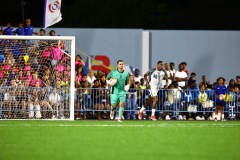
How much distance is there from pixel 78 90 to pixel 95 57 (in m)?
4.11

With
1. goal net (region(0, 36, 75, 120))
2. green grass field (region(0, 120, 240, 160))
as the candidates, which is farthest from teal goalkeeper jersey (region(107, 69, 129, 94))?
green grass field (region(0, 120, 240, 160))

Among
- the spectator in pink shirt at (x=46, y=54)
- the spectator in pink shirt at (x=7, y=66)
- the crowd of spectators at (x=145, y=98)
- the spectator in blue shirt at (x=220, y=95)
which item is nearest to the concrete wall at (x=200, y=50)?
the crowd of spectators at (x=145, y=98)

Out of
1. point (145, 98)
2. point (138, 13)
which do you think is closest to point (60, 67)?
point (145, 98)

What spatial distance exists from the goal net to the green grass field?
21.9 ft

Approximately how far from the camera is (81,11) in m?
62.2

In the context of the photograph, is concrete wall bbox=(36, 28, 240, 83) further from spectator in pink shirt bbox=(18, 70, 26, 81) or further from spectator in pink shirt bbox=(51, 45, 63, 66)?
spectator in pink shirt bbox=(18, 70, 26, 81)

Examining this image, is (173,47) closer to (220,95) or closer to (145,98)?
(145,98)

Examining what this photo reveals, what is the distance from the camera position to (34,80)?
25.6m

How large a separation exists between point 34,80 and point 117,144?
11702mm

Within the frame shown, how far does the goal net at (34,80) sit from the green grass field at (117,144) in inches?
262

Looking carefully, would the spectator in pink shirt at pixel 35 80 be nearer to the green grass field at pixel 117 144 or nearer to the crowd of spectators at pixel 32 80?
the crowd of spectators at pixel 32 80

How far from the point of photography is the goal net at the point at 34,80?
82.8ft

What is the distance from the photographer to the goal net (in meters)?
25.2

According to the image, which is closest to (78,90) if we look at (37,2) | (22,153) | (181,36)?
(181,36)
